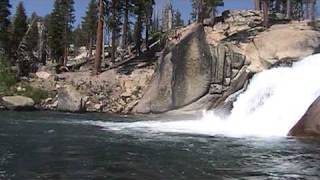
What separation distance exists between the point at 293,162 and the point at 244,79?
74.0ft

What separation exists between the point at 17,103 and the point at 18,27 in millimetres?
36068

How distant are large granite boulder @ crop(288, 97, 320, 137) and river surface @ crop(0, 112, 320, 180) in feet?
4.37

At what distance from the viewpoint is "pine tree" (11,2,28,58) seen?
7544 cm

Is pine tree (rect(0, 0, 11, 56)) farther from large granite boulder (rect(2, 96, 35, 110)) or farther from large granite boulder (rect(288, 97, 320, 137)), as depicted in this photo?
large granite boulder (rect(288, 97, 320, 137))

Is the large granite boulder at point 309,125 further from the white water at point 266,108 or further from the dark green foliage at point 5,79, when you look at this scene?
the dark green foliage at point 5,79

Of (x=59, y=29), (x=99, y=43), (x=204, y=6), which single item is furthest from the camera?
(x=59, y=29)

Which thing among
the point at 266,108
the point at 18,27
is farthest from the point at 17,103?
the point at 18,27

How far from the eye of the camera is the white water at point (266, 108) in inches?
1134

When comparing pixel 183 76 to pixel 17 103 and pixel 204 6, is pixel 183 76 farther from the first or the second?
pixel 204 6

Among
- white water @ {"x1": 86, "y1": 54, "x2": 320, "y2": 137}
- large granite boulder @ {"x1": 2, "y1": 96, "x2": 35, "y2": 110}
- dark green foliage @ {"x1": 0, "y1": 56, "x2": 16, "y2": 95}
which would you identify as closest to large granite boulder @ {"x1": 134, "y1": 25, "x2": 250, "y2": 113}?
white water @ {"x1": 86, "y1": 54, "x2": 320, "y2": 137}

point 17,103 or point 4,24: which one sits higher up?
point 4,24

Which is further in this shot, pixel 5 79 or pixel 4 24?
pixel 4 24

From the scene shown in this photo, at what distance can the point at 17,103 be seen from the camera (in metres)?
44.7

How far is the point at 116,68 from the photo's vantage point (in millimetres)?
50906
